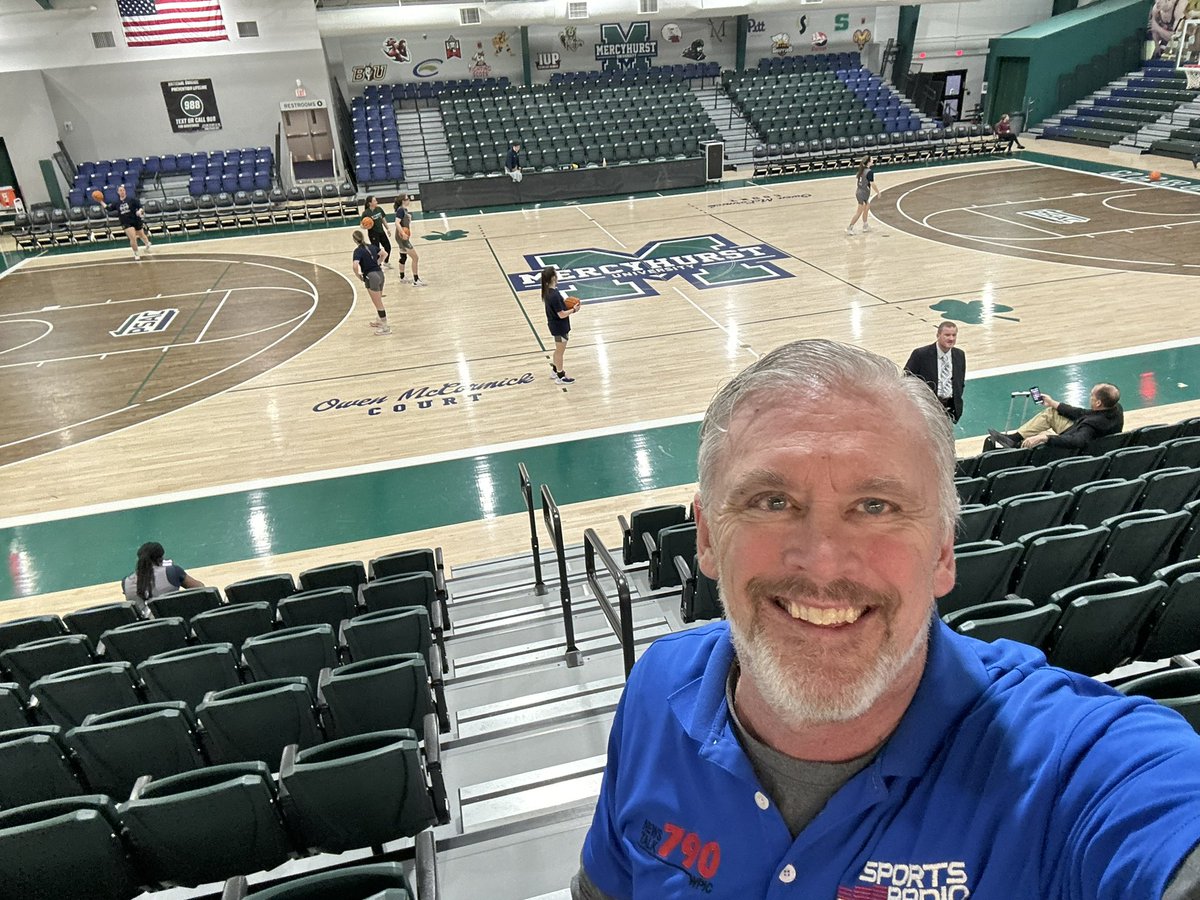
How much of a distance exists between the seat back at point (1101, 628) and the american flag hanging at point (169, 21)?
27.9 meters

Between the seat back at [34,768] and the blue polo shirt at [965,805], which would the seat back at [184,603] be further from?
the blue polo shirt at [965,805]

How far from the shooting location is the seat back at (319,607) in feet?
17.0

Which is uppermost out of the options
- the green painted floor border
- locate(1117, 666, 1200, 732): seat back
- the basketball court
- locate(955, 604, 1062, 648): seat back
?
locate(1117, 666, 1200, 732): seat back

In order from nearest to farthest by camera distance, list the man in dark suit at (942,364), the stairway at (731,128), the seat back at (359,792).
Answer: the seat back at (359,792), the man in dark suit at (942,364), the stairway at (731,128)

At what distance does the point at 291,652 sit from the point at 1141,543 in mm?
4899

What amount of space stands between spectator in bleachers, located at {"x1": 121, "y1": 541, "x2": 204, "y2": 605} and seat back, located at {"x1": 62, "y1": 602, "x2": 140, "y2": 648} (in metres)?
0.30

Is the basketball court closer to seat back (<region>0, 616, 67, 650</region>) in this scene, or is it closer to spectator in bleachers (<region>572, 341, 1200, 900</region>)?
seat back (<region>0, 616, 67, 650</region>)

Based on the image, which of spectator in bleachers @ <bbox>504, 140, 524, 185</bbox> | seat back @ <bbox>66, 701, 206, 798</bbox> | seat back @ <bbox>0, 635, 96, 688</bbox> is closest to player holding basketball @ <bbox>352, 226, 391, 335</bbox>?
seat back @ <bbox>0, 635, 96, 688</bbox>

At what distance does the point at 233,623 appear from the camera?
505 cm

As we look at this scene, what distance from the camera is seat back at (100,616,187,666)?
497 centimetres

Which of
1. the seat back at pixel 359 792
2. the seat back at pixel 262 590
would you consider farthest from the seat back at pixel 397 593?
the seat back at pixel 359 792

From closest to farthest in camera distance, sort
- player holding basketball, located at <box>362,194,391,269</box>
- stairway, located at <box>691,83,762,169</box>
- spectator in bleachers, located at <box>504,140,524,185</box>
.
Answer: player holding basketball, located at <box>362,194,391,269</box>, spectator in bleachers, located at <box>504,140,524,185</box>, stairway, located at <box>691,83,762,169</box>

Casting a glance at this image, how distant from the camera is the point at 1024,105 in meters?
28.8

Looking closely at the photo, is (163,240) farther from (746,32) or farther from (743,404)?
(743,404)
